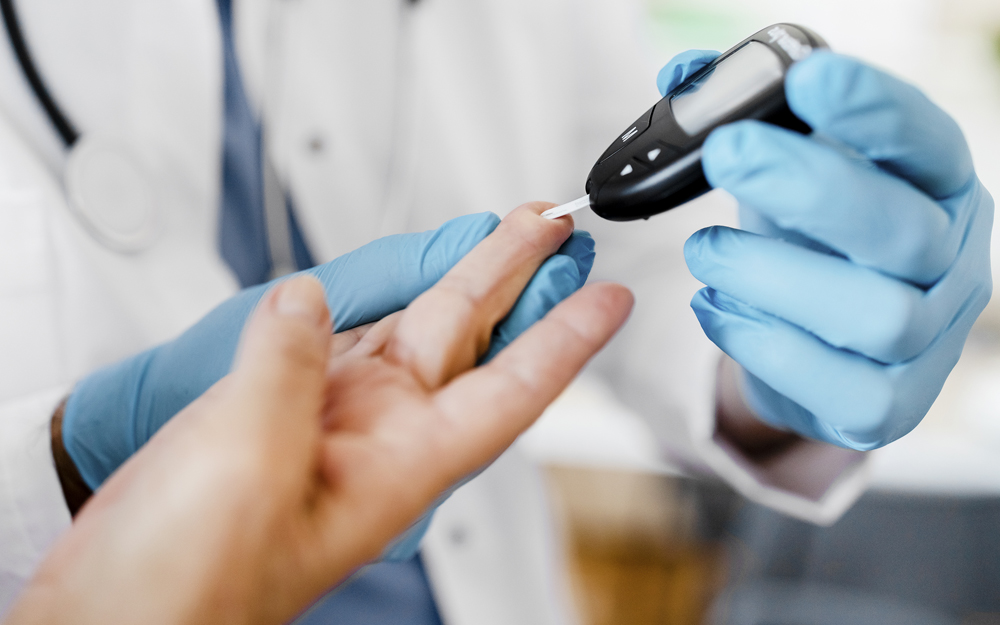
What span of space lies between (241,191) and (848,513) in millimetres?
1115

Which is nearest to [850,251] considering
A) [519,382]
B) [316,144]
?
[519,382]

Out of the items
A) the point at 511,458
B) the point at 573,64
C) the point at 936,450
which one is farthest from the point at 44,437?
the point at 936,450

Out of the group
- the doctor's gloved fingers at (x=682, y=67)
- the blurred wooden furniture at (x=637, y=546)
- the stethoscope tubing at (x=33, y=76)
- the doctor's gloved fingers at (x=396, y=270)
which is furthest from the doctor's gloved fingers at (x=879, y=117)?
the blurred wooden furniture at (x=637, y=546)

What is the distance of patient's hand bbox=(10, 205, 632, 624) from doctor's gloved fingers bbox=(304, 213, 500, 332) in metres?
0.05

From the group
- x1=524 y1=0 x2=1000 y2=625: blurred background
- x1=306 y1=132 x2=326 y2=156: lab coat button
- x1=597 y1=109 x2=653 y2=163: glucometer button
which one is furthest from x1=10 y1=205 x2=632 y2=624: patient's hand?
x1=524 y1=0 x2=1000 y2=625: blurred background

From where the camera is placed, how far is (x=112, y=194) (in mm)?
570

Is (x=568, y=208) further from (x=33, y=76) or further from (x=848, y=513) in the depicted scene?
(x=848, y=513)

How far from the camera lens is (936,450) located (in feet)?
3.36

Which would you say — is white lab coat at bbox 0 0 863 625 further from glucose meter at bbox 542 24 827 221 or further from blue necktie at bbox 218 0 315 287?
glucose meter at bbox 542 24 827 221

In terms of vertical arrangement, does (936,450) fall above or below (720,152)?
below

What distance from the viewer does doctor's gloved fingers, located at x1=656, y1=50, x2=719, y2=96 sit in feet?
1.48

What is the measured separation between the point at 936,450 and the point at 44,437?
128cm

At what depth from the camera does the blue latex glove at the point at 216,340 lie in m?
0.45

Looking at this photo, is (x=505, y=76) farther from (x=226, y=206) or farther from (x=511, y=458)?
(x=511, y=458)
